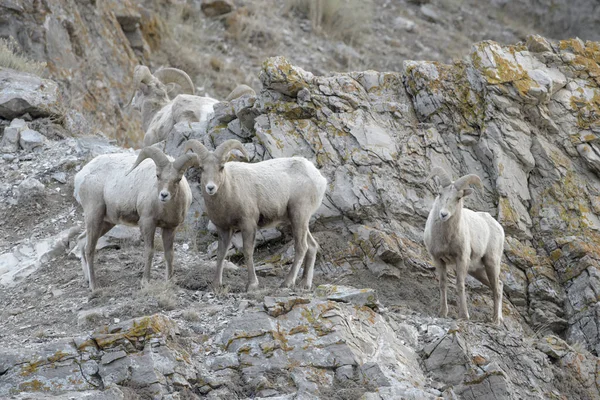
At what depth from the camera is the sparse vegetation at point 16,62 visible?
16.0m

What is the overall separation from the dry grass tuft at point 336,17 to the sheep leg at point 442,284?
621 inches

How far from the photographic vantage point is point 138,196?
10.3 meters

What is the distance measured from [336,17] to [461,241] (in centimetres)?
1707

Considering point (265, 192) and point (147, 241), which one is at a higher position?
point (265, 192)

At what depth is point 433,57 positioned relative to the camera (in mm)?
25578

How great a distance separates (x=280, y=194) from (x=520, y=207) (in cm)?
419

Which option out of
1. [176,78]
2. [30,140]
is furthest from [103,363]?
[176,78]

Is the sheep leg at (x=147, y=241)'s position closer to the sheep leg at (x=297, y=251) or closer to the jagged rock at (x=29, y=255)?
the sheep leg at (x=297, y=251)

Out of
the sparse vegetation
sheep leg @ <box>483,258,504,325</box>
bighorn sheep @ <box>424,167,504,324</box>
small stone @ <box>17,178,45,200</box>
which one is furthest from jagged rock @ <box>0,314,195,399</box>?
the sparse vegetation

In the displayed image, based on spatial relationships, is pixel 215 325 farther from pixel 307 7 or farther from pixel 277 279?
pixel 307 7

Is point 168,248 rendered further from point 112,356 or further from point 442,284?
point 442,284

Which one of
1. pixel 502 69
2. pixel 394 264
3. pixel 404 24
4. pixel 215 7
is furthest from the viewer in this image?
pixel 404 24

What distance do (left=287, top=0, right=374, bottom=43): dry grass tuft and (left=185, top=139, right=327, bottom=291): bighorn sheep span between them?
15.5 m

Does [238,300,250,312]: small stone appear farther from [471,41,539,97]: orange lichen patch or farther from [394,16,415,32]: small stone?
[394,16,415,32]: small stone
